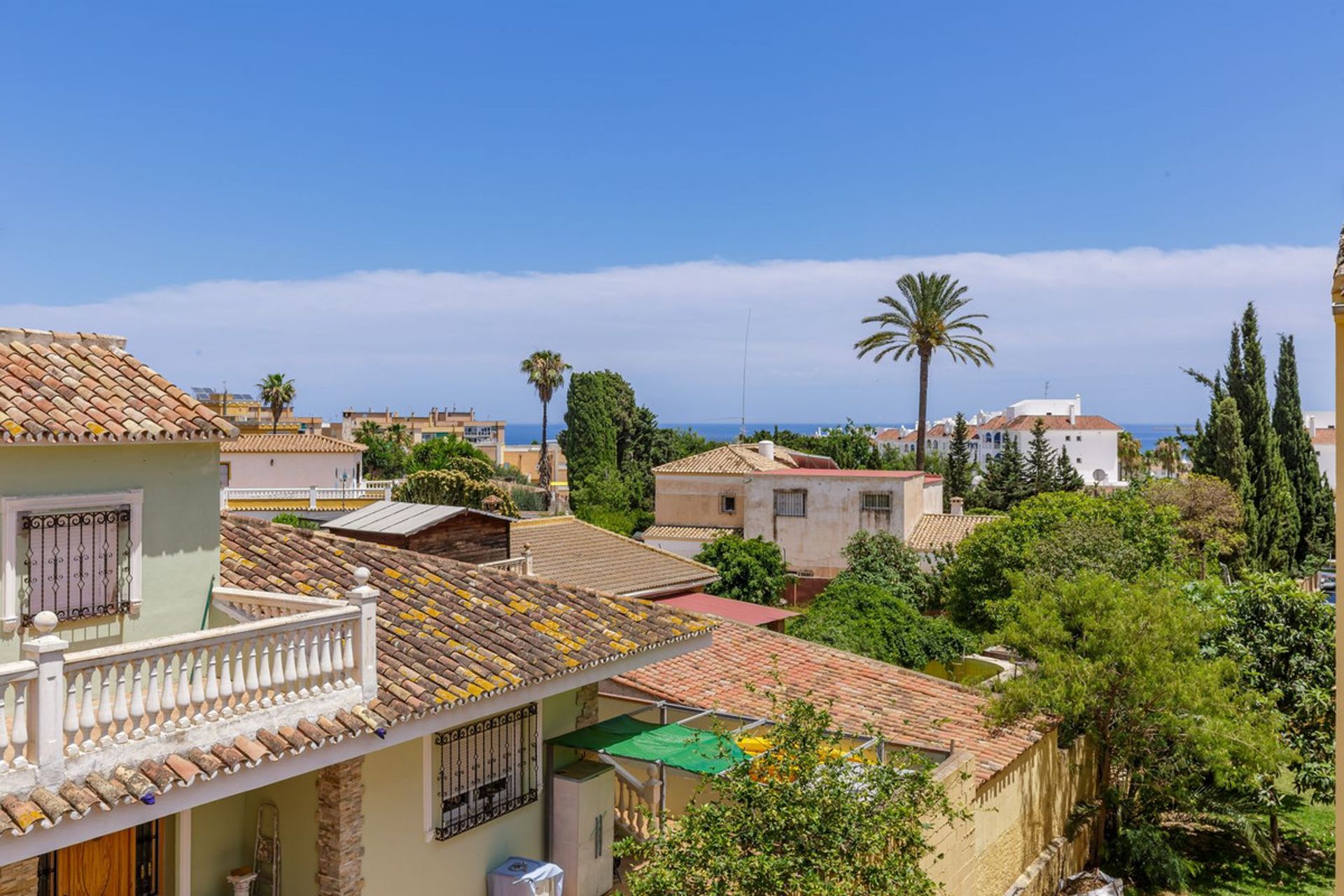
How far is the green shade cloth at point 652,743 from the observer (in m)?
11.0

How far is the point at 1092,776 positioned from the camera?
56.2 feet

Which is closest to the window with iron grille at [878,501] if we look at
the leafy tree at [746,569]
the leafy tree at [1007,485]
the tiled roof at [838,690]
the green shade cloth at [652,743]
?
the leafy tree at [746,569]

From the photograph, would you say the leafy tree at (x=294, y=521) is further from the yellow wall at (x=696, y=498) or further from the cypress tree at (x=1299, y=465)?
the cypress tree at (x=1299, y=465)

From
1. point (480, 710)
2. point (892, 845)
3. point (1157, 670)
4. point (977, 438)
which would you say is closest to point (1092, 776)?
point (1157, 670)

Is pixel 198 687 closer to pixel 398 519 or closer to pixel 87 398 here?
pixel 87 398

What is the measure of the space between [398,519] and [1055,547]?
16746 millimetres

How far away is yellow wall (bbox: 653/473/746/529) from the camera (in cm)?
4753

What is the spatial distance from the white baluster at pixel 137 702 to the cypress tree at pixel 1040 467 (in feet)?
219

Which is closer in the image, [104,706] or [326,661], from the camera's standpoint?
[104,706]

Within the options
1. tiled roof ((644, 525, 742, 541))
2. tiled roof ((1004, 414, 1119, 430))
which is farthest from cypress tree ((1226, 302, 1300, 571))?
tiled roof ((1004, 414, 1119, 430))

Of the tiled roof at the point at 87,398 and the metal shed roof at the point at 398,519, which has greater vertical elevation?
the tiled roof at the point at 87,398

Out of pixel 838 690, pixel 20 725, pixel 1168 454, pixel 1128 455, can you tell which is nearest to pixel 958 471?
pixel 1168 454

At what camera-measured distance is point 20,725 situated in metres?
6.59

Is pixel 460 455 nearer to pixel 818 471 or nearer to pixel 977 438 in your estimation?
pixel 818 471
